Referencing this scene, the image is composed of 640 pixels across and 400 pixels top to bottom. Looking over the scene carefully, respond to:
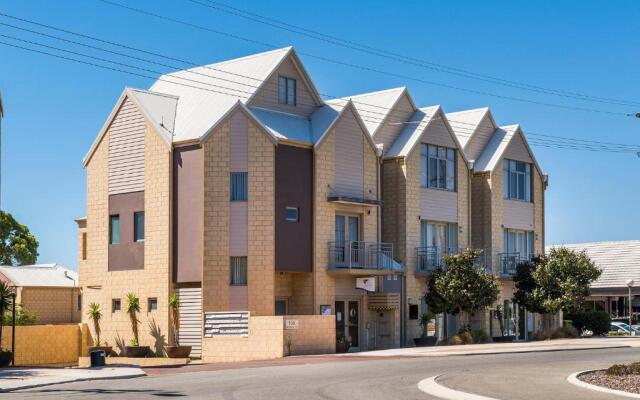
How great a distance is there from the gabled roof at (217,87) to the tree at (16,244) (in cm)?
4067

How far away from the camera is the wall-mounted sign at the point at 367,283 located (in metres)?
47.4

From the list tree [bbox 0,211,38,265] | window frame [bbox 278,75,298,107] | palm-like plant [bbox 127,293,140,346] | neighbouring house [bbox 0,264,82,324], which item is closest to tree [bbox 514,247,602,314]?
window frame [bbox 278,75,298,107]

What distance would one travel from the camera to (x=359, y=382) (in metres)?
25.3

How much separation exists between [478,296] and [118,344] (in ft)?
53.7

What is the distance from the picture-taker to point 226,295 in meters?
43.7

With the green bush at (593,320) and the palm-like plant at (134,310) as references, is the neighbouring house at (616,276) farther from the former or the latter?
the palm-like plant at (134,310)

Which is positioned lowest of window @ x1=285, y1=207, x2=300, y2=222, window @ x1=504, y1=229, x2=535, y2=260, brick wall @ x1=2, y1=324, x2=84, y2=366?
brick wall @ x1=2, y1=324, x2=84, y2=366

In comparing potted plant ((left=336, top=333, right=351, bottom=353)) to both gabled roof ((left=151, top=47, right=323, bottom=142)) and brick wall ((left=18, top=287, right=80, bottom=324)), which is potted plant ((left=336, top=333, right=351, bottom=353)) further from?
brick wall ((left=18, top=287, right=80, bottom=324))

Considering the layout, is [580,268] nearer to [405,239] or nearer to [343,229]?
[405,239]

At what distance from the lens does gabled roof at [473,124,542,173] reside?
183 ft

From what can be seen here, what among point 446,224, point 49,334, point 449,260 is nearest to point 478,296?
point 449,260

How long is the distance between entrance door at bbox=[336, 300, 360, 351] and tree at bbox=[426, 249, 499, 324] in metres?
4.09

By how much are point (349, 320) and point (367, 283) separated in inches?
78.3

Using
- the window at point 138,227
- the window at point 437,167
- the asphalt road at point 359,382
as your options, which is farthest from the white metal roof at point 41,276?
the asphalt road at point 359,382
